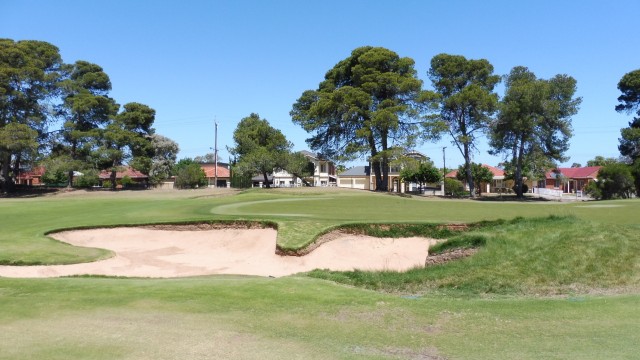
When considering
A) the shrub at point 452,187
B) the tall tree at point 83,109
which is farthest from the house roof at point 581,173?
the tall tree at point 83,109

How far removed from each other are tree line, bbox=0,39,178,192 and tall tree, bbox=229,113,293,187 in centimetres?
1453

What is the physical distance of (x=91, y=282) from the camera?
1170 centimetres

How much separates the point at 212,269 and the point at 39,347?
12402mm

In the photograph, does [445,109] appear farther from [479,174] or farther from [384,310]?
[384,310]

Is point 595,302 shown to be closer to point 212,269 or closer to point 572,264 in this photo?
point 572,264

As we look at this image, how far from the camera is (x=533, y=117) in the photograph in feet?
203

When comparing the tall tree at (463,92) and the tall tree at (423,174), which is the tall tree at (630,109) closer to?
the tall tree at (463,92)

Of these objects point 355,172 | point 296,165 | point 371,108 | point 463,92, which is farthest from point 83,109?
point 355,172

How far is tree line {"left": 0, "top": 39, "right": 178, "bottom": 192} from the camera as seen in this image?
206 ft

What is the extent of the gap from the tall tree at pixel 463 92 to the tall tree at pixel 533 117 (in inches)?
80.9

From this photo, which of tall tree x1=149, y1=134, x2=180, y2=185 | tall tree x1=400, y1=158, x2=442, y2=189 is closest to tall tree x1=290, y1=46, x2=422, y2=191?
tall tree x1=400, y1=158, x2=442, y2=189

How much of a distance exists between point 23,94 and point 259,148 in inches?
1262

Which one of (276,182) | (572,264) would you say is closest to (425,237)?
(572,264)

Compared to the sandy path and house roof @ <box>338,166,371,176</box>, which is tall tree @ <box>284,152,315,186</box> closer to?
house roof @ <box>338,166,371,176</box>
